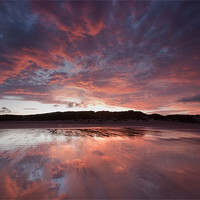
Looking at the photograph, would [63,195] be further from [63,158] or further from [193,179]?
[193,179]

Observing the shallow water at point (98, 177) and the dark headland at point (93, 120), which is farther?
the dark headland at point (93, 120)

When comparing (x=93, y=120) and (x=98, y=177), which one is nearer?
(x=98, y=177)

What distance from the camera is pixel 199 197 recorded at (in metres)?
2.77

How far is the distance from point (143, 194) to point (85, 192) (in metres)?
1.29

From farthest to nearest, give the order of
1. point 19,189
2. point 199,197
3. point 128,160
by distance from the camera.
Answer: point 128,160, point 19,189, point 199,197

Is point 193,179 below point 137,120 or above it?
below

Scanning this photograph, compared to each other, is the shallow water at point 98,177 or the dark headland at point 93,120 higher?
the dark headland at point 93,120

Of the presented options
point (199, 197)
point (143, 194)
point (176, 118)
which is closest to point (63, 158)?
point (143, 194)

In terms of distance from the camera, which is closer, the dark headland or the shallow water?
the shallow water

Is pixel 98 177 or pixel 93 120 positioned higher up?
pixel 93 120

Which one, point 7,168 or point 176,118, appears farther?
point 176,118

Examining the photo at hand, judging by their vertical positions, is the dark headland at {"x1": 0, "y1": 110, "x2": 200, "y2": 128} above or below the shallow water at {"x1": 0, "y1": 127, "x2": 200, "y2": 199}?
above

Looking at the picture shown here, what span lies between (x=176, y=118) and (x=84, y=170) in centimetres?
4197

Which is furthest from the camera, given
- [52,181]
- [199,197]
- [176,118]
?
[176,118]
